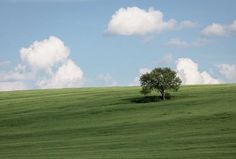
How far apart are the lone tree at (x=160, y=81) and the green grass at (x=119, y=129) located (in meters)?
2.10

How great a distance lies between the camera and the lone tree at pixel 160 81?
240 ft

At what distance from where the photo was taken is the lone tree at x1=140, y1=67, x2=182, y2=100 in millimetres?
73125

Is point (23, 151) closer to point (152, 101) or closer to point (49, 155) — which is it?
point (49, 155)

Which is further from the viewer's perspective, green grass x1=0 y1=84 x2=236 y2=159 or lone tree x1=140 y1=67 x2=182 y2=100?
lone tree x1=140 y1=67 x2=182 y2=100

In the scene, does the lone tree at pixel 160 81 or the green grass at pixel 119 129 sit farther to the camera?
the lone tree at pixel 160 81

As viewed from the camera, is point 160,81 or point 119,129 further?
point 160,81

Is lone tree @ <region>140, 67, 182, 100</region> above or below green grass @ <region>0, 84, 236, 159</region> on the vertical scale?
above

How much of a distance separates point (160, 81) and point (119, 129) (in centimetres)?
2806

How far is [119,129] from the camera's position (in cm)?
4594

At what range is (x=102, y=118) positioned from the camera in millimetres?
55438

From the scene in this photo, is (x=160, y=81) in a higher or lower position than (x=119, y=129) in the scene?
higher

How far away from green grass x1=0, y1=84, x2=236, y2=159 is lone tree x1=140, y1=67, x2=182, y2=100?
2.10m

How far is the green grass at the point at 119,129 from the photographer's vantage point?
3046 cm

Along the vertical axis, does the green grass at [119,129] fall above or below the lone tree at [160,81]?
below
